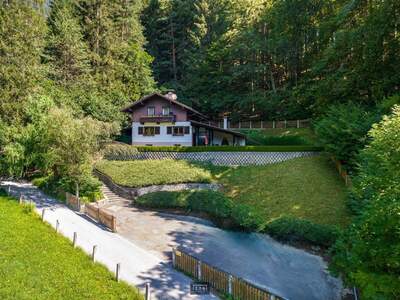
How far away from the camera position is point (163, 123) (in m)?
35.5

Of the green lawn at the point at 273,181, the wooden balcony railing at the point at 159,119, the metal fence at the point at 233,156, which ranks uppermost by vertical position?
the wooden balcony railing at the point at 159,119

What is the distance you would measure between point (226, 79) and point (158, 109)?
13.7m

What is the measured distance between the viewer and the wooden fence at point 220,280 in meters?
9.84

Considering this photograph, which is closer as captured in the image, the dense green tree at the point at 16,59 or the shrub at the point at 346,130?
the shrub at the point at 346,130

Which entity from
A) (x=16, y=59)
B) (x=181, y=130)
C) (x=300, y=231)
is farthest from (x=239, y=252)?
(x=16, y=59)

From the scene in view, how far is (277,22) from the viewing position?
40219 mm

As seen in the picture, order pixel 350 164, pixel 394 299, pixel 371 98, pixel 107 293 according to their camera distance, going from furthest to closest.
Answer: pixel 371 98
pixel 350 164
pixel 107 293
pixel 394 299

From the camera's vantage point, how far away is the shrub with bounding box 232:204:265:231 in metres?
17.8

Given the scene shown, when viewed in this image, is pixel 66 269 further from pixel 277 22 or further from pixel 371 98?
pixel 277 22

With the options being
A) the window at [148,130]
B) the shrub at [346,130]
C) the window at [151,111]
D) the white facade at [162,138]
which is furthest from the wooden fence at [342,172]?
the window at [151,111]

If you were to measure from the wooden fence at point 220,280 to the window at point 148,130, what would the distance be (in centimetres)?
2404

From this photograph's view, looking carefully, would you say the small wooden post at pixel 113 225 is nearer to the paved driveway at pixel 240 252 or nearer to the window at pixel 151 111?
the paved driveway at pixel 240 252

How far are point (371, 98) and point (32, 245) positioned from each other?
1104 inches

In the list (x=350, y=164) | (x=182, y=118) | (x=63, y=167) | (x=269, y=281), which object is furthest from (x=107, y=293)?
(x=182, y=118)
